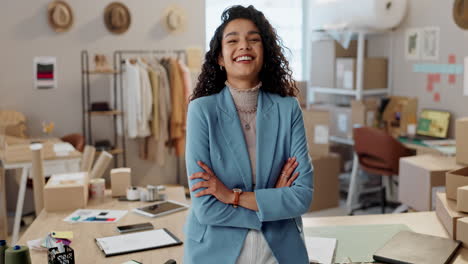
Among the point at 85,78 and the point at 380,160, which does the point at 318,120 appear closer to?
the point at 380,160

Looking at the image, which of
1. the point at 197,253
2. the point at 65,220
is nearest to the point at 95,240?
the point at 65,220

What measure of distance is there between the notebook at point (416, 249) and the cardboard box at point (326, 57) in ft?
13.6

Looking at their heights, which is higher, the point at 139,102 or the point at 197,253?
the point at 139,102

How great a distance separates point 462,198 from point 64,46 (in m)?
4.48

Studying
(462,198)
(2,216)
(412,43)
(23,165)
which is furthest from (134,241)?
(412,43)

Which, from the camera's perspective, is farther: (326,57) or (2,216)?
(326,57)

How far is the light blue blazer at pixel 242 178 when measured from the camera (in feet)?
5.26

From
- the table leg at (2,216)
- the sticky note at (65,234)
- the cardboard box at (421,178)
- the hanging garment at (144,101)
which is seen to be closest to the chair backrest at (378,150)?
the cardboard box at (421,178)

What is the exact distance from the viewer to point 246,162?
163cm

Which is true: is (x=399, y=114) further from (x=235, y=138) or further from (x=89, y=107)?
(x=235, y=138)

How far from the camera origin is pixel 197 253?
161 cm

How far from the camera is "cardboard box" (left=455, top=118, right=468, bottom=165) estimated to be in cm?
272

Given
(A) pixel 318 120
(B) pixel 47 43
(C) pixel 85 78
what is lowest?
(A) pixel 318 120

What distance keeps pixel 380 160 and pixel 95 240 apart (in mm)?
3457
